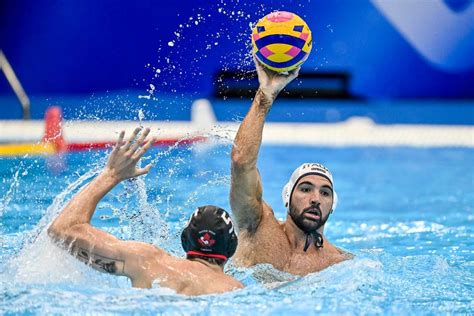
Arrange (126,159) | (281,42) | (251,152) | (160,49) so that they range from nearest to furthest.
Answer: (126,159) → (251,152) → (281,42) → (160,49)

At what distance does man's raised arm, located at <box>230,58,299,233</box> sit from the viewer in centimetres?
397

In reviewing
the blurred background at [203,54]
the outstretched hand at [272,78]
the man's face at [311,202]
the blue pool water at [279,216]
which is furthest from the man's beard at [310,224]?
the blurred background at [203,54]

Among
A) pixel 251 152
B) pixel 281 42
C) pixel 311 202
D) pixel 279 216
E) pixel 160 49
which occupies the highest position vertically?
pixel 160 49

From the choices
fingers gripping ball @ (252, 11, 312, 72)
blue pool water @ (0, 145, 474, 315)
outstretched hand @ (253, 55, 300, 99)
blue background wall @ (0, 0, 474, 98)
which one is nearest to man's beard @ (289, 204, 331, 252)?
blue pool water @ (0, 145, 474, 315)

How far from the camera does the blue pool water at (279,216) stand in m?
3.70

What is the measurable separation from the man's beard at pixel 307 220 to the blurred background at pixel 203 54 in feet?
26.4

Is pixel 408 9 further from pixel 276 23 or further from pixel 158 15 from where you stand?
pixel 276 23

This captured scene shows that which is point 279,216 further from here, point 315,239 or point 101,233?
point 101,233

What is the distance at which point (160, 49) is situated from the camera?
12.5 meters

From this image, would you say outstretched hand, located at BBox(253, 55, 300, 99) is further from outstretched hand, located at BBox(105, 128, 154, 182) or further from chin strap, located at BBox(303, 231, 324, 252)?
outstretched hand, located at BBox(105, 128, 154, 182)

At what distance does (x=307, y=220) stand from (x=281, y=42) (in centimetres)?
86

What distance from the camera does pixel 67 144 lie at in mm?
9586

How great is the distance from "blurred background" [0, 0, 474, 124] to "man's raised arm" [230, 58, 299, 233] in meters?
8.08

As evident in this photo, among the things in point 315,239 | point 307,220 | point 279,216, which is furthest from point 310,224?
point 279,216
